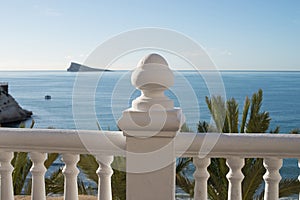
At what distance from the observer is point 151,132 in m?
1.67

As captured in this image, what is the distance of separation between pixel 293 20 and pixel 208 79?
39375 mm

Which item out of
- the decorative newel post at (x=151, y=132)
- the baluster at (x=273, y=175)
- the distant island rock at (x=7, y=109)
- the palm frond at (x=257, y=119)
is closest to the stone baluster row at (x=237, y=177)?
the baluster at (x=273, y=175)

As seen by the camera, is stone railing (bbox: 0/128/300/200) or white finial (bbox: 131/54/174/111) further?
stone railing (bbox: 0/128/300/200)

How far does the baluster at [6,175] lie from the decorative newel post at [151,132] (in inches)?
22.8

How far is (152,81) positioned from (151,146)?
271 millimetres

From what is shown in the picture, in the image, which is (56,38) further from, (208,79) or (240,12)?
(208,79)

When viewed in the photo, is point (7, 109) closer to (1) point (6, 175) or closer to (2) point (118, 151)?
(1) point (6, 175)

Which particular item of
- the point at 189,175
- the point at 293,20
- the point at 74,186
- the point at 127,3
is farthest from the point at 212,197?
the point at 293,20

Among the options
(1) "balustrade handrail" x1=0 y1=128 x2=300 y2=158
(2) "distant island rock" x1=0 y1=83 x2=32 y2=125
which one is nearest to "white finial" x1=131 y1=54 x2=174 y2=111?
(1) "balustrade handrail" x1=0 y1=128 x2=300 y2=158

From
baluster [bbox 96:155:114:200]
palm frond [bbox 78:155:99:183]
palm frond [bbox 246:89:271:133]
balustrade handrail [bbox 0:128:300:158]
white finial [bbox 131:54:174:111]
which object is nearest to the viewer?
white finial [bbox 131:54:174:111]

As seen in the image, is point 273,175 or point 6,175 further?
point 6,175

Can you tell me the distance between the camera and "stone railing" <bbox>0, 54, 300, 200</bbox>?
1653 millimetres

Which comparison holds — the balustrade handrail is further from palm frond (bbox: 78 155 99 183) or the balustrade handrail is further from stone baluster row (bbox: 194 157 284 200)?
palm frond (bbox: 78 155 99 183)

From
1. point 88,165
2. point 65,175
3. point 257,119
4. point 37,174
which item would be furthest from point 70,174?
point 257,119
